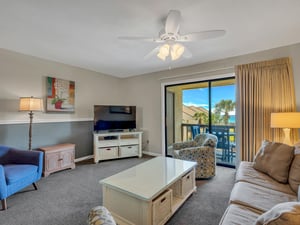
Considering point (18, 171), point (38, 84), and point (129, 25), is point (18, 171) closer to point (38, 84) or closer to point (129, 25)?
point (38, 84)

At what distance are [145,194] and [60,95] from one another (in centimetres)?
327

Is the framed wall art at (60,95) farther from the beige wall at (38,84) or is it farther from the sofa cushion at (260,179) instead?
the sofa cushion at (260,179)

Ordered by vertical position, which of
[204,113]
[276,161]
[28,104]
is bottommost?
[276,161]

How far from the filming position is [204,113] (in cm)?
409

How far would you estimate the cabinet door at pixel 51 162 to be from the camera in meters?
3.14

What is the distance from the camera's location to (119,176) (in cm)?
203

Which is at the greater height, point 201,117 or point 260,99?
point 260,99

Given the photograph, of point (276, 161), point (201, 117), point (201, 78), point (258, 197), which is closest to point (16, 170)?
point (258, 197)

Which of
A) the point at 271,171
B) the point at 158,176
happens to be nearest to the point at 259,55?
the point at 271,171

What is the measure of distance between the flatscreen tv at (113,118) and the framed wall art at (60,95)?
625 millimetres

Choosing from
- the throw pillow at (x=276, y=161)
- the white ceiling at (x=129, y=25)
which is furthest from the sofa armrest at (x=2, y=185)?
the throw pillow at (x=276, y=161)

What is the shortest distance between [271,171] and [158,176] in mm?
1328

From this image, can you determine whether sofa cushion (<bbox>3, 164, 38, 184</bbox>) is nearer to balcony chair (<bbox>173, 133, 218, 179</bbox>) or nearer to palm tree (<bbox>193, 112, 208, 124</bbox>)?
balcony chair (<bbox>173, 133, 218, 179</bbox>)

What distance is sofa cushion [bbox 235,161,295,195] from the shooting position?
165cm
